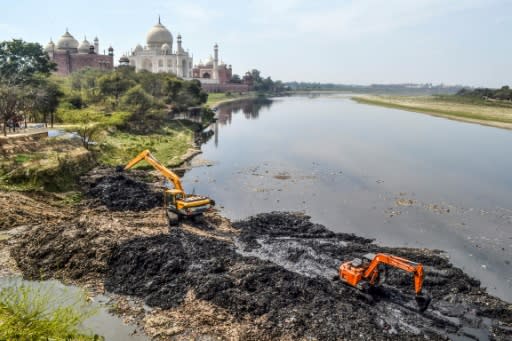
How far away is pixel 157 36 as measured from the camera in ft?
353

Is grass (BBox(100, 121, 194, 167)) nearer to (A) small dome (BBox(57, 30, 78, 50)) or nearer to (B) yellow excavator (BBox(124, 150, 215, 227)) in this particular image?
(B) yellow excavator (BBox(124, 150, 215, 227))

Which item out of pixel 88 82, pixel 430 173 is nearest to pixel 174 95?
pixel 88 82

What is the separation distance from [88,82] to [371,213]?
2316 inches

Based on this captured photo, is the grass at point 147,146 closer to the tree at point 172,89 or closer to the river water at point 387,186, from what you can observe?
the river water at point 387,186

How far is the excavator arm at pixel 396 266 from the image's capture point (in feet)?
41.3

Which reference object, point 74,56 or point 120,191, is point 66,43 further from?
point 120,191

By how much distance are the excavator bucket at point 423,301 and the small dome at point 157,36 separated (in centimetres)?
10665

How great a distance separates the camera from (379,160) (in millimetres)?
39062

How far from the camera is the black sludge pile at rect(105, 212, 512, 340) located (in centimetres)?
1233

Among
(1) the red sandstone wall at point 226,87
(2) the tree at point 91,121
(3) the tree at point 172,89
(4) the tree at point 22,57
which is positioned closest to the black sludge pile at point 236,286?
(2) the tree at point 91,121

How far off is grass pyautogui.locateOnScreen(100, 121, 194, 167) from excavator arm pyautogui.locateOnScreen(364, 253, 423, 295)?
22.8 meters

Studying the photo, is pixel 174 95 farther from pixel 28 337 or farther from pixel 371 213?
pixel 28 337

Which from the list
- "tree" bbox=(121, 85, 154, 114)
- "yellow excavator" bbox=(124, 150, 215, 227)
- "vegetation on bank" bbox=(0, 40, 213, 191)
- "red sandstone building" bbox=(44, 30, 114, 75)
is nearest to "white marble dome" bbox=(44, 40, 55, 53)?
"red sandstone building" bbox=(44, 30, 114, 75)

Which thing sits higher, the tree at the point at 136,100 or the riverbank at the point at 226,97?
the riverbank at the point at 226,97
